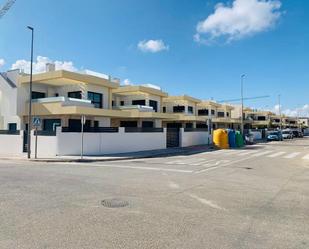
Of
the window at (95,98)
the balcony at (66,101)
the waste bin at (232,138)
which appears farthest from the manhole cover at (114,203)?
the waste bin at (232,138)

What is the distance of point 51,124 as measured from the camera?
25.3 metres

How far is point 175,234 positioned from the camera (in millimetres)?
5133

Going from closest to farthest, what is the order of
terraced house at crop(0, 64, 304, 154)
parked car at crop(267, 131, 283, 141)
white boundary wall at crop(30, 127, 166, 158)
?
white boundary wall at crop(30, 127, 166, 158) < terraced house at crop(0, 64, 304, 154) < parked car at crop(267, 131, 283, 141)

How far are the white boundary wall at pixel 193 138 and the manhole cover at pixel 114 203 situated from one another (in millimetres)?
23384

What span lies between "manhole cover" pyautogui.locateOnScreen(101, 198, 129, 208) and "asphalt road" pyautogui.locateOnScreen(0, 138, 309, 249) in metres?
0.04

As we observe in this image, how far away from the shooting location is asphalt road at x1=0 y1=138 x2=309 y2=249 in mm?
4855

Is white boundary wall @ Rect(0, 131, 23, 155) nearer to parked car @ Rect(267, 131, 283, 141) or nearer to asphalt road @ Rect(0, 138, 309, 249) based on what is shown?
asphalt road @ Rect(0, 138, 309, 249)

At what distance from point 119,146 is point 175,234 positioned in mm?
18434

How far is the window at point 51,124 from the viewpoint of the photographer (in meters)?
24.9

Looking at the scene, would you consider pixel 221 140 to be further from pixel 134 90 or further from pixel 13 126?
pixel 13 126

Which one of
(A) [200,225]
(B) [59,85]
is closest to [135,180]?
(A) [200,225]

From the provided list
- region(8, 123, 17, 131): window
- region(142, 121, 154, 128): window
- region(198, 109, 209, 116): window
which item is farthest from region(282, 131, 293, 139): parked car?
region(8, 123, 17, 131): window

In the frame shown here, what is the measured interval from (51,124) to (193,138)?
52.1 ft

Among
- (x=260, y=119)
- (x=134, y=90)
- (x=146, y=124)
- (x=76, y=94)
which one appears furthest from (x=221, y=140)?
(x=260, y=119)
